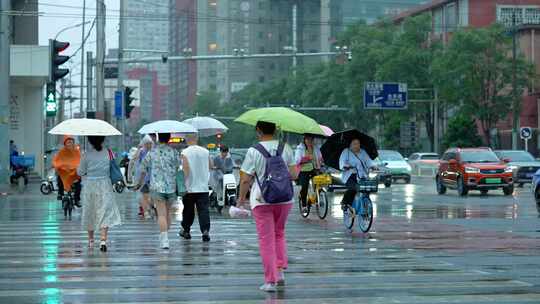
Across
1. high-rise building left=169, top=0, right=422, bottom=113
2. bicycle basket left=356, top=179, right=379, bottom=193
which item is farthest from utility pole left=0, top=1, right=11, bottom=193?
high-rise building left=169, top=0, right=422, bottom=113

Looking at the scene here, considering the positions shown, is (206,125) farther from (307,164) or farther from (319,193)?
(319,193)

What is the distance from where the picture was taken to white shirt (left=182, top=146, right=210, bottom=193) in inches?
693

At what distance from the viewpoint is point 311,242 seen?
17500 millimetres

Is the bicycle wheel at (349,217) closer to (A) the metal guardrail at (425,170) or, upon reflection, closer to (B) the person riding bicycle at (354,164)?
(B) the person riding bicycle at (354,164)

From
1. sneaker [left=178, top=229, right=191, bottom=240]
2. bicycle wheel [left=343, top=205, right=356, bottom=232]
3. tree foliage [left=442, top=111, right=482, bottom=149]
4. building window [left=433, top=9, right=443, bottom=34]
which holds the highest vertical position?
building window [left=433, top=9, right=443, bottom=34]

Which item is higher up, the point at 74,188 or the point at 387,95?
the point at 387,95

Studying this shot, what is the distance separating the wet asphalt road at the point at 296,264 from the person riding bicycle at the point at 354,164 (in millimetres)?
1047

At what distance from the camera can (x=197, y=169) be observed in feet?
58.1

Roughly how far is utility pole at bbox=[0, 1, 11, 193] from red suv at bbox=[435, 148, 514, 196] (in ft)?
51.3

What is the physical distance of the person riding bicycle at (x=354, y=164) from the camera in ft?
64.3

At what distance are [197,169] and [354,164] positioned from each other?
10.9ft

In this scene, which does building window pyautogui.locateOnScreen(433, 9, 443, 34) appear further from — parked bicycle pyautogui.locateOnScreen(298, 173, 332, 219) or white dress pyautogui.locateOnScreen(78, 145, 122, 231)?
white dress pyautogui.locateOnScreen(78, 145, 122, 231)

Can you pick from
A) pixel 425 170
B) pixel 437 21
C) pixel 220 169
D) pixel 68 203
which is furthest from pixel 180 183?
pixel 437 21

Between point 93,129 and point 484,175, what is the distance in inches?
900
